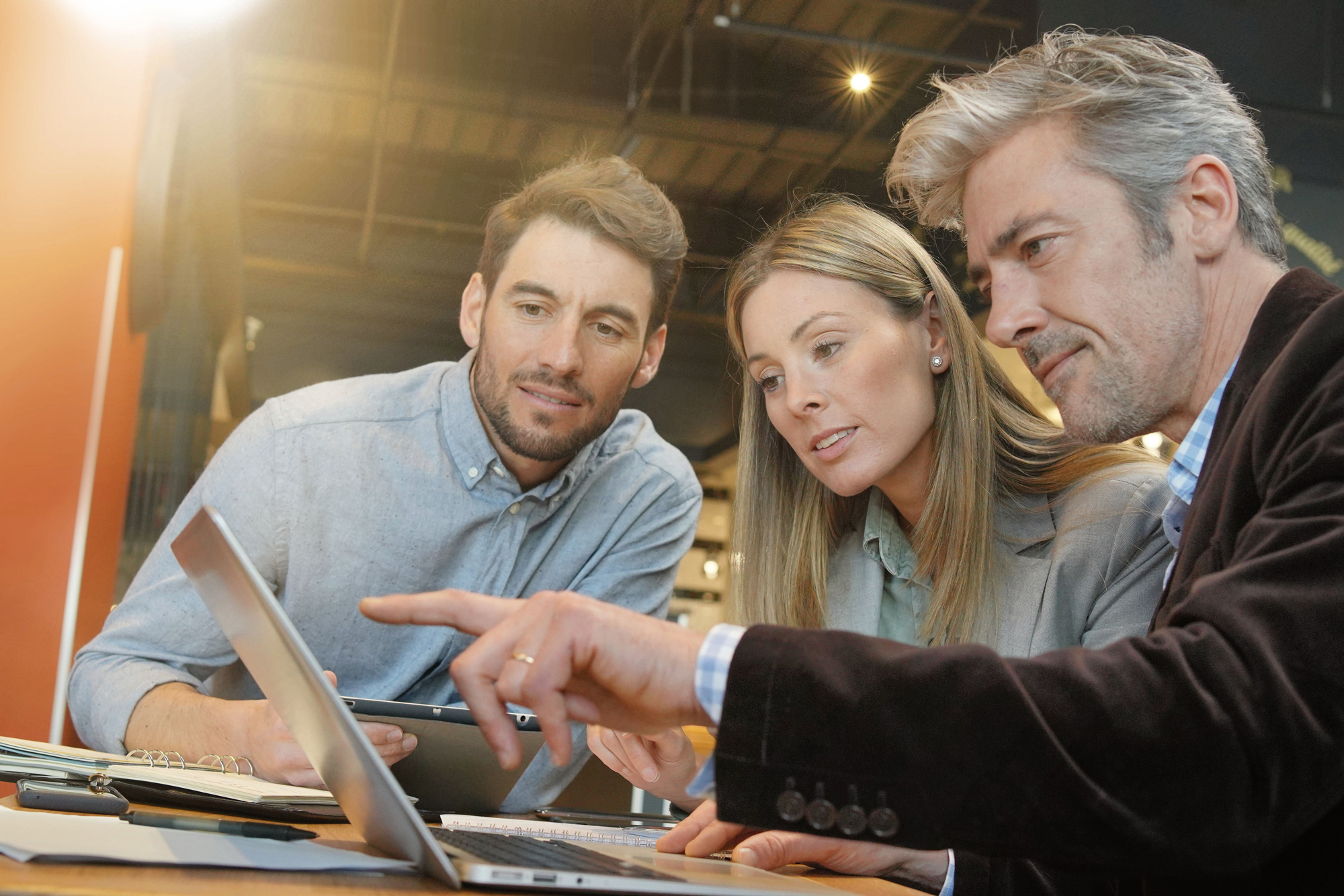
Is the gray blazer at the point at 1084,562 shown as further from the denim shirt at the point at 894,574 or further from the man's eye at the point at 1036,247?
the man's eye at the point at 1036,247

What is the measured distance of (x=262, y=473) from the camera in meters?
1.85

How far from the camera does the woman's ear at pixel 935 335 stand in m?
1.78

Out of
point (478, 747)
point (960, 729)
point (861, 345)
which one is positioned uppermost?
point (861, 345)

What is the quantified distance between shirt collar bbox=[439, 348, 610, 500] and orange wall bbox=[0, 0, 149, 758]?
92 centimetres

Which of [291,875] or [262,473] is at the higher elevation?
[262,473]

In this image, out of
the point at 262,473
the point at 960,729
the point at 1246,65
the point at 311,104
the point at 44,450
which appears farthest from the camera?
the point at 1246,65

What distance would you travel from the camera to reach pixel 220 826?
2.58ft

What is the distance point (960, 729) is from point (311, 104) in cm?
272

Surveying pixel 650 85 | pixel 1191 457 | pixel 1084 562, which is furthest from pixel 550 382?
pixel 650 85

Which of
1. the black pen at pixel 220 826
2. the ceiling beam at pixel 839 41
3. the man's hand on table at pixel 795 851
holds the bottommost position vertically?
the man's hand on table at pixel 795 851

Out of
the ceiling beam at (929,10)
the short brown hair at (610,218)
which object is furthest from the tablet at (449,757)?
Result: the ceiling beam at (929,10)

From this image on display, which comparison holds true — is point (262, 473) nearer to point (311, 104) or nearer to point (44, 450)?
point (44, 450)

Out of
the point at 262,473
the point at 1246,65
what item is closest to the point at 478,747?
the point at 262,473

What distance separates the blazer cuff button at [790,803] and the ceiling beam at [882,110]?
8.02ft
